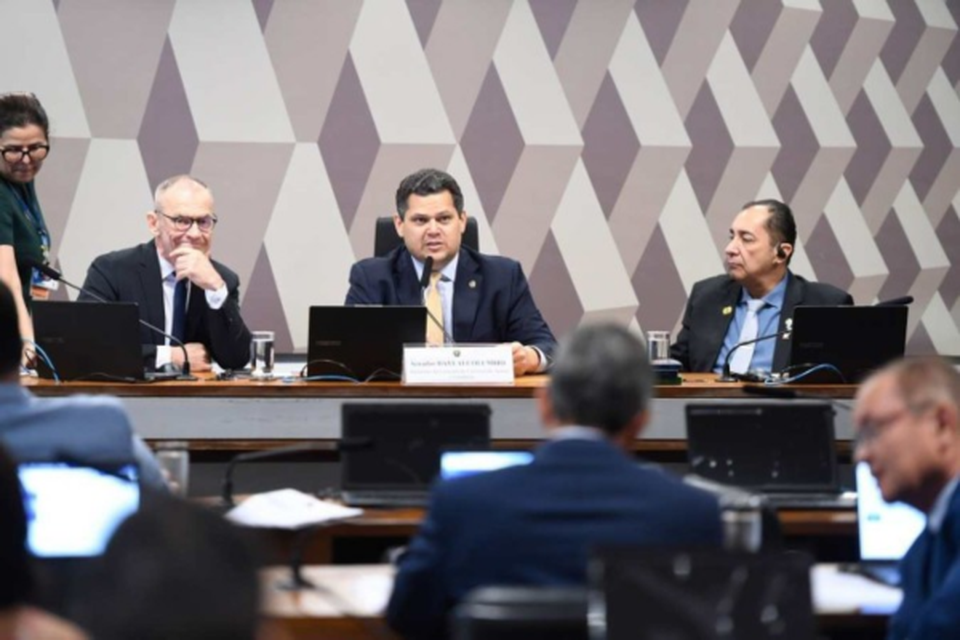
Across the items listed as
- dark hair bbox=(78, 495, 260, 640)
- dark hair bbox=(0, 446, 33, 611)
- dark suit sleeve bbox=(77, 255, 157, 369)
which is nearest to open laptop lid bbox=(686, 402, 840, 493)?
dark hair bbox=(0, 446, 33, 611)

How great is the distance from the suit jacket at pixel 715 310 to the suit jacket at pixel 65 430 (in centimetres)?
321

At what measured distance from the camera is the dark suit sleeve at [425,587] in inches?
98.7

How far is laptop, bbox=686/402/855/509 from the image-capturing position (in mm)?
3816

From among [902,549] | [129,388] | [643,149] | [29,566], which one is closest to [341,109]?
[643,149]

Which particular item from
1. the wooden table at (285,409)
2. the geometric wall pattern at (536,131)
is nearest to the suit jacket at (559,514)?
the wooden table at (285,409)

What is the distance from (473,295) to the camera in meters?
5.67

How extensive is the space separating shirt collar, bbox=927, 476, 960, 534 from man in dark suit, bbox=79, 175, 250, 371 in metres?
3.23

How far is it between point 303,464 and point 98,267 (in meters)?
1.29

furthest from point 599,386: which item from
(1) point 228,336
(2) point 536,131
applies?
(2) point 536,131

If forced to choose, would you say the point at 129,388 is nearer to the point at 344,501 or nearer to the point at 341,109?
the point at 344,501

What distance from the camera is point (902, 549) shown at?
3.45 meters

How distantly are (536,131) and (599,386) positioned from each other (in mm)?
4728

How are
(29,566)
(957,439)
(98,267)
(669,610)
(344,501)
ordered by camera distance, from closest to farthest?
(29,566)
(669,610)
(957,439)
(344,501)
(98,267)

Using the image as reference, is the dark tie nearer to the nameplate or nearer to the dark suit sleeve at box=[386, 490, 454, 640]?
the nameplate
